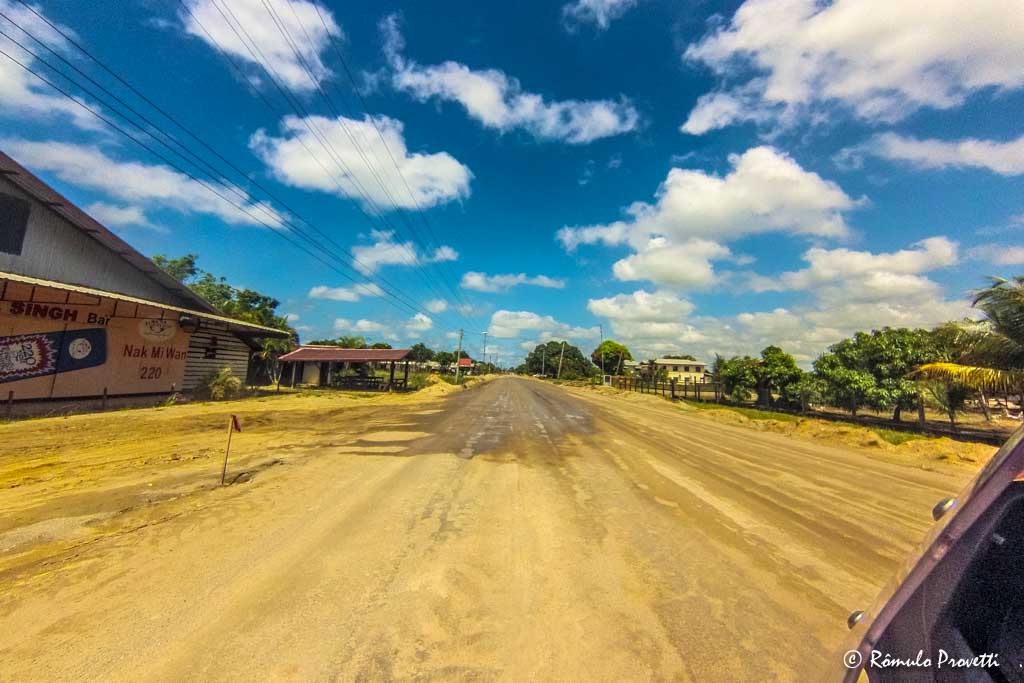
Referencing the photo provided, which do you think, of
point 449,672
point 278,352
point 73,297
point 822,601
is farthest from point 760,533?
point 278,352

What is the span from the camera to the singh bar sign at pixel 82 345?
12.9 meters

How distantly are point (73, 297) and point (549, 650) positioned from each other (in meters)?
20.6

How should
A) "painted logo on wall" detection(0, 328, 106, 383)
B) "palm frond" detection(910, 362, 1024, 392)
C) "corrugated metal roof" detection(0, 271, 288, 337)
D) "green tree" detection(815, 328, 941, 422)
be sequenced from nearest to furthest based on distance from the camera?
"corrugated metal roof" detection(0, 271, 288, 337), "palm frond" detection(910, 362, 1024, 392), "painted logo on wall" detection(0, 328, 106, 383), "green tree" detection(815, 328, 941, 422)

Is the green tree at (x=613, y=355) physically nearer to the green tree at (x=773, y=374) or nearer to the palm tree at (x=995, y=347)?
the green tree at (x=773, y=374)

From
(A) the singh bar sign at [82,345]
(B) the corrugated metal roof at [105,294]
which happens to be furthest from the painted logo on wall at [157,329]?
(B) the corrugated metal roof at [105,294]

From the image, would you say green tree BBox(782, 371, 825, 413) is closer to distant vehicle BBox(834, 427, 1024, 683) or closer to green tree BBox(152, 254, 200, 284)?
distant vehicle BBox(834, 427, 1024, 683)

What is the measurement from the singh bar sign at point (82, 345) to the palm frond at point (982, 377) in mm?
30318

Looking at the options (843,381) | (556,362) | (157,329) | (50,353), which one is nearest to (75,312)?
(50,353)

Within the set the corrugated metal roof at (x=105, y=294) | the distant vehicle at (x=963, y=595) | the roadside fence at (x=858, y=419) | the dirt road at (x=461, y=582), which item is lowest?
the dirt road at (x=461, y=582)

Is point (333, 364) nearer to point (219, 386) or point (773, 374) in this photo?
point (219, 386)

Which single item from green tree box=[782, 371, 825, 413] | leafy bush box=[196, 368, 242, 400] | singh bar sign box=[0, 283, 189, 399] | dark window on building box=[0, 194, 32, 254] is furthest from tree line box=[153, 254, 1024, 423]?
dark window on building box=[0, 194, 32, 254]

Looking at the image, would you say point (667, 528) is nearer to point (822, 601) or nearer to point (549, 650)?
point (822, 601)

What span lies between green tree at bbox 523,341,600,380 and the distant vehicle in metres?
82.1

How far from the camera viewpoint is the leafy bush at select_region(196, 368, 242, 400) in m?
20.6
